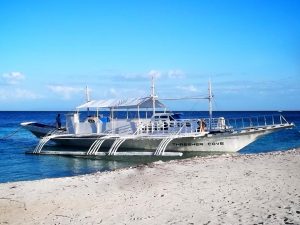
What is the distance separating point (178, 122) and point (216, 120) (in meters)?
3.19

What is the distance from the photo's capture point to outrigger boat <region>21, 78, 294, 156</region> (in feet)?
90.7

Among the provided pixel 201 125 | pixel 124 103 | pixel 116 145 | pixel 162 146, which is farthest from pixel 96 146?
pixel 201 125

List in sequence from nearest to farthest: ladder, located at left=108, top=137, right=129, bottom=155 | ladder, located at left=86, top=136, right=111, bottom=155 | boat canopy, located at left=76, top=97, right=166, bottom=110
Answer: ladder, located at left=108, top=137, right=129, bottom=155, ladder, located at left=86, top=136, right=111, bottom=155, boat canopy, located at left=76, top=97, right=166, bottom=110

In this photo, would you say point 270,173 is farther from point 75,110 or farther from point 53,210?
point 75,110

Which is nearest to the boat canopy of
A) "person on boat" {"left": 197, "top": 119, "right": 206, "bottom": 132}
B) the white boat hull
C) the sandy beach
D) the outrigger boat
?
the outrigger boat

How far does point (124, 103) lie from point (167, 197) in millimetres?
20138

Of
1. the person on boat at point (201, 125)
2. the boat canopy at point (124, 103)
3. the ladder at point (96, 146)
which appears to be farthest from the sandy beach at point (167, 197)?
the boat canopy at point (124, 103)

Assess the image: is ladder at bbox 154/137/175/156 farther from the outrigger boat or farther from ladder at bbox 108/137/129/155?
ladder at bbox 108/137/129/155

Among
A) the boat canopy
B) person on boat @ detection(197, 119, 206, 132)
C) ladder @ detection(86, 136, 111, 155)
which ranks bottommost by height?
A: ladder @ detection(86, 136, 111, 155)

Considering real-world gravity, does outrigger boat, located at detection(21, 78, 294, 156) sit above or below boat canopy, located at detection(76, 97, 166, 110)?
below

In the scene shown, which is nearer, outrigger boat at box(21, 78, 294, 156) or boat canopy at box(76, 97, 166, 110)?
outrigger boat at box(21, 78, 294, 156)

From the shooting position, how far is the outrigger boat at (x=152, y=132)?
27.7m

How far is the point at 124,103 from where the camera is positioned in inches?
1239

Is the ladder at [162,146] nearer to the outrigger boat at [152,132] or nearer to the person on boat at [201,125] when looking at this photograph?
the outrigger boat at [152,132]
